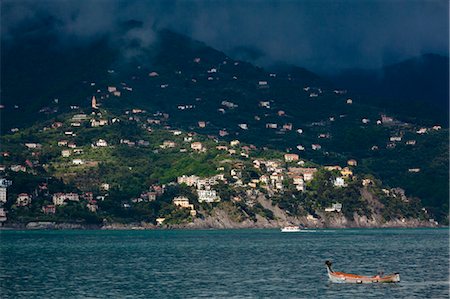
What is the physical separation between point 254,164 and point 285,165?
921 cm

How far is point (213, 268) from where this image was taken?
73.6 meters

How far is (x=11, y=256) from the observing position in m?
87.6

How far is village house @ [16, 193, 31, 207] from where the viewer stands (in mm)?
162125

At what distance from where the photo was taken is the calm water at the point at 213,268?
5788 centimetres

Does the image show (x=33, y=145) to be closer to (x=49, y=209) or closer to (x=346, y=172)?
(x=49, y=209)

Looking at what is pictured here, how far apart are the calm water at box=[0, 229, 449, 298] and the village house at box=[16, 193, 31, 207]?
5077 cm

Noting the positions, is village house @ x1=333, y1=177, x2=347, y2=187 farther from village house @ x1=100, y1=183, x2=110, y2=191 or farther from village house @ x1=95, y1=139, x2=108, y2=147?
village house @ x1=95, y1=139, x2=108, y2=147

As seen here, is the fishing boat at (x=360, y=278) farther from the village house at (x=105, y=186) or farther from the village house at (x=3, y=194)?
the village house at (x=105, y=186)

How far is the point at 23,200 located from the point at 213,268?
3676 inches

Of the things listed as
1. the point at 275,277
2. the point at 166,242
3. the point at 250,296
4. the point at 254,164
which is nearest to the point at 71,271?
the point at 275,277

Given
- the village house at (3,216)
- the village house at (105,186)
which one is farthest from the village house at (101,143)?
the village house at (3,216)

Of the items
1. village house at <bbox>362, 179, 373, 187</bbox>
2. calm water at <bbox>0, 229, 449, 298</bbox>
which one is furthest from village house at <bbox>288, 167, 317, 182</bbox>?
calm water at <bbox>0, 229, 449, 298</bbox>

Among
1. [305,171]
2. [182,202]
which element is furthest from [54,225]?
[305,171]

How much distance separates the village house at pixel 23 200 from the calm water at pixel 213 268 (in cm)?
5077
